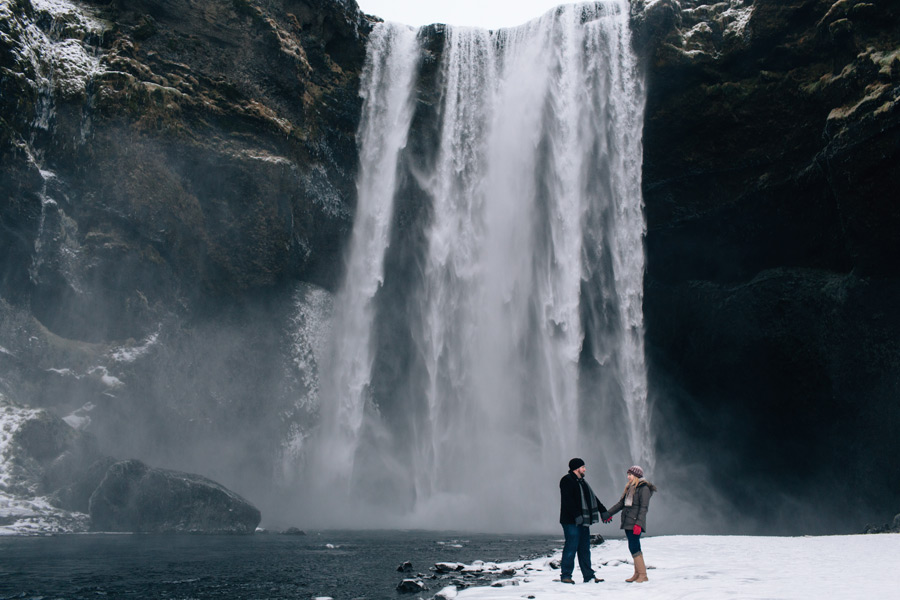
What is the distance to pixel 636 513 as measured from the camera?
8773mm

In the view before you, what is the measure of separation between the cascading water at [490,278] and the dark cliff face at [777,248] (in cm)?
239

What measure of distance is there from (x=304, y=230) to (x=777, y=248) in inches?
886

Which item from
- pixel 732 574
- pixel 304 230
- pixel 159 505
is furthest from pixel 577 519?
pixel 304 230

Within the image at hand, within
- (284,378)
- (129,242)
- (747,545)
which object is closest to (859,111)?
(747,545)

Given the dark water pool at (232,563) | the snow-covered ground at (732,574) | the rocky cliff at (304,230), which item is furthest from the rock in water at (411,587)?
the rocky cliff at (304,230)

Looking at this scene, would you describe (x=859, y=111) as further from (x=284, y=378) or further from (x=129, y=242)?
(x=129, y=242)

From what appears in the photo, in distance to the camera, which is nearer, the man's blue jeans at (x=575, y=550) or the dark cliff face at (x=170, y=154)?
the man's blue jeans at (x=575, y=550)

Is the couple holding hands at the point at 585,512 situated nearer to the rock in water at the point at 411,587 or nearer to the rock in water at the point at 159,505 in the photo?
the rock in water at the point at 411,587

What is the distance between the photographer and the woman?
28.2 ft

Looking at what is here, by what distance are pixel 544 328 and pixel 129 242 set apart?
1942 cm

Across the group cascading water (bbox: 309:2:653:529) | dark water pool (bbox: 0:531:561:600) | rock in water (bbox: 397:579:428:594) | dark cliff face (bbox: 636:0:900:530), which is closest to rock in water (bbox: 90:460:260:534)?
dark water pool (bbox: 0:531:561:600)

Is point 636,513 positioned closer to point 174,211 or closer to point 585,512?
point 585,512

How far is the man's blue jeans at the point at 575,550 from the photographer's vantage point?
8984 millimetres

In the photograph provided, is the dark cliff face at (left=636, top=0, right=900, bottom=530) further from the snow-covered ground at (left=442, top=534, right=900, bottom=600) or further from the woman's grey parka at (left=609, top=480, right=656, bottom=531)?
the woman's grey parka at (left=609, top=480, right=656, bottom=531)
